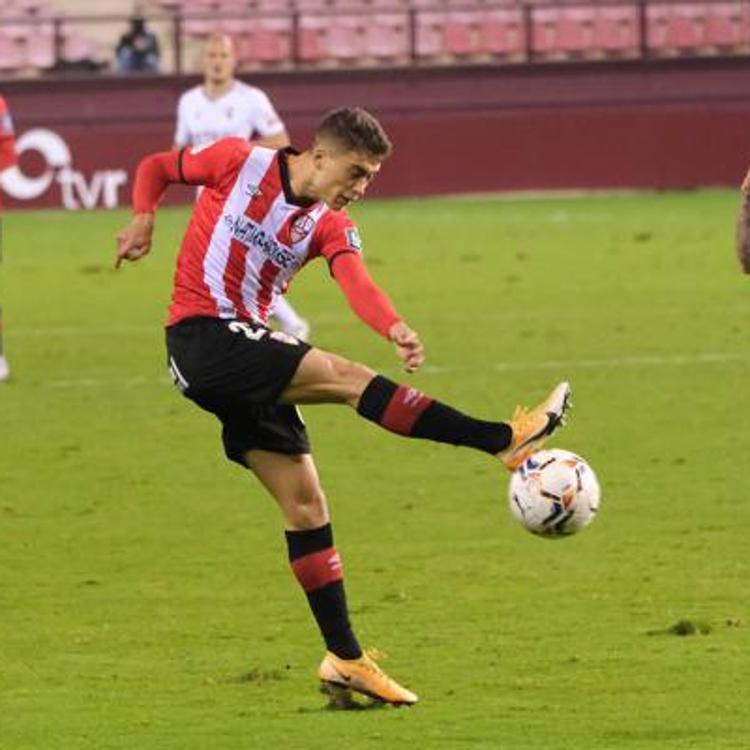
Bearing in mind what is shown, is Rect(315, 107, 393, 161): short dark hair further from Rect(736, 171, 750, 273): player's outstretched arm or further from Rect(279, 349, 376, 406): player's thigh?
Rect(736, 171, 750, 273): player's outstretched arm

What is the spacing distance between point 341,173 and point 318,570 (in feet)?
4.38

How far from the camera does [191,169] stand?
28.1 ft

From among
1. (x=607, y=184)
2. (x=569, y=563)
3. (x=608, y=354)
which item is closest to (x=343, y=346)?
(x=608, y=354)

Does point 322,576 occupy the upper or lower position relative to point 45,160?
upper

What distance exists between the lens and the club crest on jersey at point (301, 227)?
→ 8305 mm

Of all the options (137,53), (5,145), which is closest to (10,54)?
(137,53)

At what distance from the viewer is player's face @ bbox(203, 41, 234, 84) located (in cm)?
1977

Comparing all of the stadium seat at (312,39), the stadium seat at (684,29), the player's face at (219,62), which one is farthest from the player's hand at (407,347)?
the stadium seat at (684,29)

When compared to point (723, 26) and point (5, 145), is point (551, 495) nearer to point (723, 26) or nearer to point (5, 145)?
point (5, 145)

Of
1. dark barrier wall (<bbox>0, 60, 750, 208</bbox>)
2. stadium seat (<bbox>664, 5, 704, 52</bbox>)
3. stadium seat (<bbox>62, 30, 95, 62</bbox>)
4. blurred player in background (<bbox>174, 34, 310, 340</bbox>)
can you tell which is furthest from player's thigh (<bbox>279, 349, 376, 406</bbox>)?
stadium seat (<bbox>664, 5, 704, 52</bbox>)

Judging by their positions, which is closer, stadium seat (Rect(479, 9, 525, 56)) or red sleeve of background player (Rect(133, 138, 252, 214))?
red sleeve of background player (Rect(133, 138, 252, 214))

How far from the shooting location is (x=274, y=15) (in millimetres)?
37219

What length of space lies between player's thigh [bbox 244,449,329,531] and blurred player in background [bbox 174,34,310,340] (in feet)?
35.0

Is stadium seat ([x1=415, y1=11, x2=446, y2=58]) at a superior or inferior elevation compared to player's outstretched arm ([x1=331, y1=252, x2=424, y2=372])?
inferior
